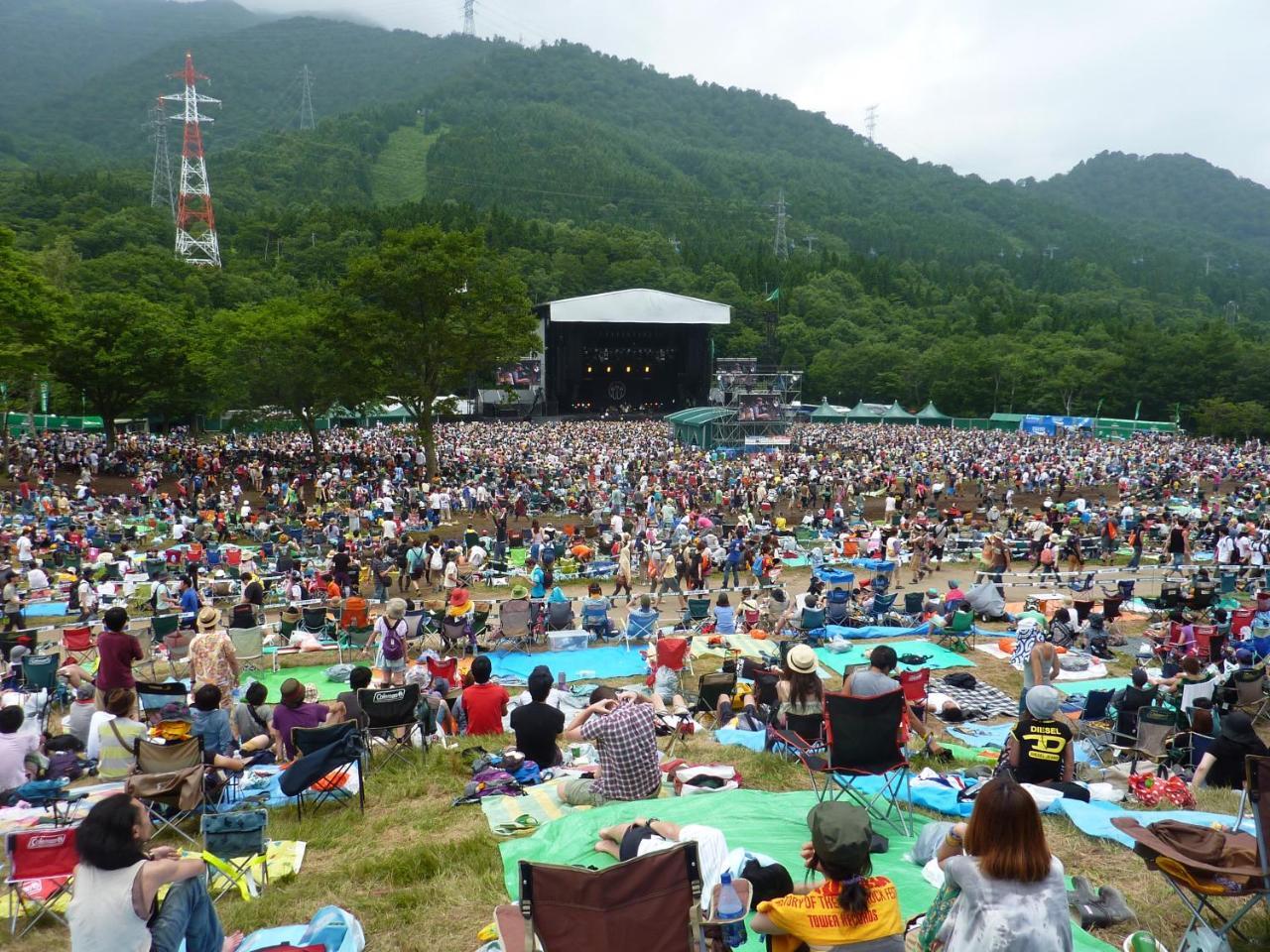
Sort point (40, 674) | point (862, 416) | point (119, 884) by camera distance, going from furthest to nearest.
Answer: point (862, 416) < point (40, 674) < point (119, 884)

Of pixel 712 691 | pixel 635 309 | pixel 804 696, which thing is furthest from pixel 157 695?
pixel 635 309

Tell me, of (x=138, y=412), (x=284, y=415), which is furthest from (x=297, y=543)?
(x=138, y=412)

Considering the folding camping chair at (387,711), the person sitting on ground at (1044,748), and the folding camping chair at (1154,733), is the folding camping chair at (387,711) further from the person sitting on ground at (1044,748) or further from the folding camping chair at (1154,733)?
the folding camping chair at (1154,733)

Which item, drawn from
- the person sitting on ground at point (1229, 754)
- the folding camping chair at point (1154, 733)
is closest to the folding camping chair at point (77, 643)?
the folding camping chair at point (1154, 733)

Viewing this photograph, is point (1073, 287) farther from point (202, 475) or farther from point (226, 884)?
point (226, 884)

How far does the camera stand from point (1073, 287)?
385ft

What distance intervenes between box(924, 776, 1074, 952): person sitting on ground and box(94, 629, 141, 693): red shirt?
6.97m

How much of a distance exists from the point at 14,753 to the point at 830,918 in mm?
5751

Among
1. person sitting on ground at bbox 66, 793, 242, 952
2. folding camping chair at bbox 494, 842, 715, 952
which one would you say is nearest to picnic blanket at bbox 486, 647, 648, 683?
person sitting on ground at bbox 66, 793, 242, 952

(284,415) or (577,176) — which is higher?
(577,176)

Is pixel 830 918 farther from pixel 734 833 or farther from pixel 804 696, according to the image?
pixel 804 696

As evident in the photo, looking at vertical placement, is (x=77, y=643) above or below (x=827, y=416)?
below

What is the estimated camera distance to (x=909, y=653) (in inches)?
447

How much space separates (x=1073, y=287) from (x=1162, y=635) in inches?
4774
